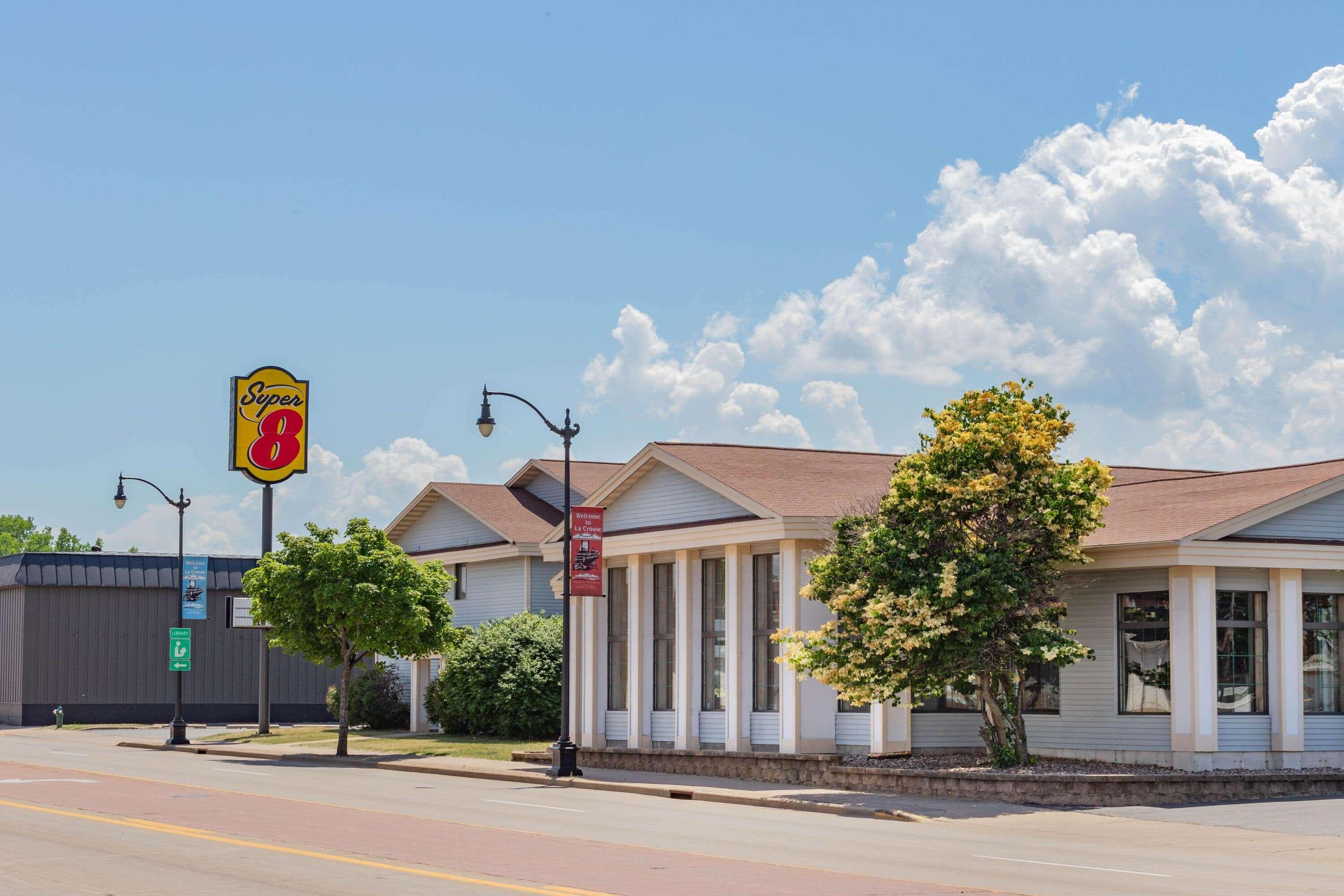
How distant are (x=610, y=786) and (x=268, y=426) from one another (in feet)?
99.3

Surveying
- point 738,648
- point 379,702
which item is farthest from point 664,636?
point 379,702

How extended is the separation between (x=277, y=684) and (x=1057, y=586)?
146 feet

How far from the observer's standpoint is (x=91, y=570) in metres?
63.4

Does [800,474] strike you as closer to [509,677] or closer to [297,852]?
[509,677]

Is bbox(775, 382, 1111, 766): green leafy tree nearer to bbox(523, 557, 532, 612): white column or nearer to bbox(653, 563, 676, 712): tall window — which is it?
bbox(653, 563, 676, 712): tall window

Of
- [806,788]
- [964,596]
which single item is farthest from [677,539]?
[964,596]

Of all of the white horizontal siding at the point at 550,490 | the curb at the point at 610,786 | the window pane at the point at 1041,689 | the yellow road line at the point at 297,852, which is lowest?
the curb at the point at 610,786

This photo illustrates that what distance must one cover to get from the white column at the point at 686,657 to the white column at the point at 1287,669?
11798mm

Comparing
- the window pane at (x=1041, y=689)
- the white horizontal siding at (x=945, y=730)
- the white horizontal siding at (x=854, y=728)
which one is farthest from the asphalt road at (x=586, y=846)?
the white horizontal siding at (x=945, y=730)

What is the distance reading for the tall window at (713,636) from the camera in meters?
34.2

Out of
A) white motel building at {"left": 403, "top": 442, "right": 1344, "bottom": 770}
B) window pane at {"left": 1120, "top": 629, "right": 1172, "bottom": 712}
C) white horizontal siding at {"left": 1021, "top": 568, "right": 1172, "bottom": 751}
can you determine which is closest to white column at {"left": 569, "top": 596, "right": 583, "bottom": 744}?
white motel building at {"left": 403, "top": 442, "right": 1344, "bottom": 770}

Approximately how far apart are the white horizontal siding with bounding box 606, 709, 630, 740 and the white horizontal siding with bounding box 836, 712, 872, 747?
6485 millimetres

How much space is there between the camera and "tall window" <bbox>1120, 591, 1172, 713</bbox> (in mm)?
28453

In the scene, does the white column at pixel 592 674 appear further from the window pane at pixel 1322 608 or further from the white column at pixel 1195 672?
the window pane at pixel 1322 608
